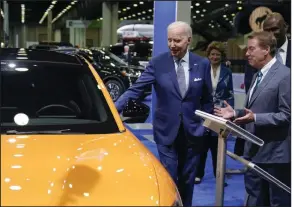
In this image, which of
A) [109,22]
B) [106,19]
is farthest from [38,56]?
[109,22]

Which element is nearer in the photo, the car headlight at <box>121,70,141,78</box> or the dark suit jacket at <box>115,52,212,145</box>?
the dark suit jacket at <box>115,52,212,145</box>

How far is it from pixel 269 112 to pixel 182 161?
1017 mm

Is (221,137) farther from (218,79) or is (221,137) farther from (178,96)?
(218,79)

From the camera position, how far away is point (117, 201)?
217cm

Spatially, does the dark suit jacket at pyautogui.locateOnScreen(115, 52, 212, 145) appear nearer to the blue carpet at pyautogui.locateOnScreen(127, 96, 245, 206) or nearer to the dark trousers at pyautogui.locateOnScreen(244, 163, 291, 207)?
the dark trousers at pyautogui.locateOnScreen(244, 163, 291, 207)

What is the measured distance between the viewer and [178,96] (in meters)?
3.72

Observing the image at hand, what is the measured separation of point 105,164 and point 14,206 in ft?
1.81

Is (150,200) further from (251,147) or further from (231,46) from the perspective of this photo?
(231,46)

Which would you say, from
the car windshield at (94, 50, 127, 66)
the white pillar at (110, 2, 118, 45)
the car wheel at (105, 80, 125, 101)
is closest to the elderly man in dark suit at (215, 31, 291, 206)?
the car wheel at (105, 80, 125, 101)

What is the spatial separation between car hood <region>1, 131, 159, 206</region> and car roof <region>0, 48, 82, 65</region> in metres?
0.86

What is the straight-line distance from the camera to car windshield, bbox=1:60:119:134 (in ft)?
10.0

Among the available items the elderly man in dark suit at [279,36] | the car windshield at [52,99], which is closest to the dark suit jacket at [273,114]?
the elderly man in dark suit at [279,36]

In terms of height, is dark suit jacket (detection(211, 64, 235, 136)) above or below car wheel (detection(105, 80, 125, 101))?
above

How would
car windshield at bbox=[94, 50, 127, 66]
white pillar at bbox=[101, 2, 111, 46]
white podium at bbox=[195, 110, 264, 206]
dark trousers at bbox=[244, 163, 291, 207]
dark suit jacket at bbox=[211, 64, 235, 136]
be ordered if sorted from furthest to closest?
white pillar at bbox=[101, 2, 111, 46]
car windshield at bbox=[94, 50, 127, 66]
dark suit jacket at bbox=[211, 64, 235, 136]
dark trousers at bbox=[244, 163, 291, 207]
white podium at bbox=[195, 110, 264, 206]
